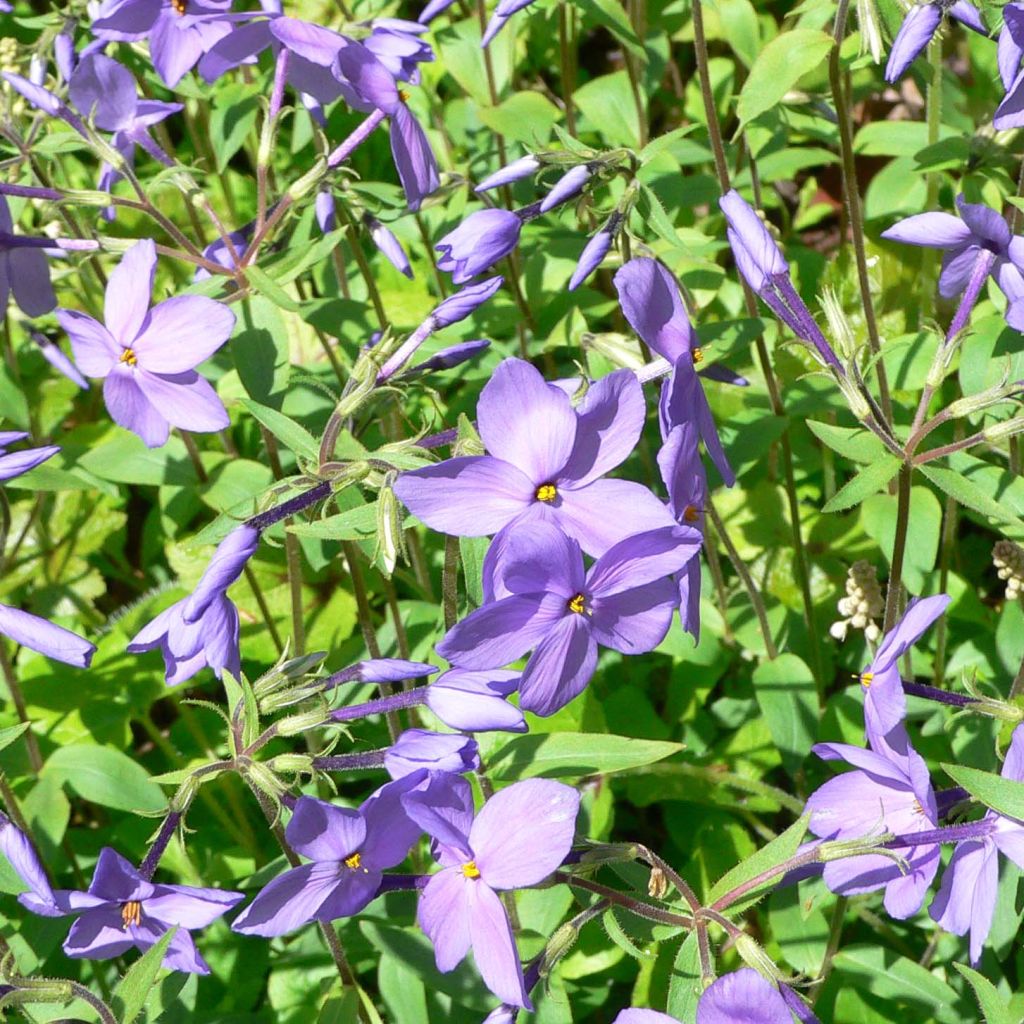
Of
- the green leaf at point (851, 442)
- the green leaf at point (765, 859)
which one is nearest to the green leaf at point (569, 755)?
the green leaf at point (765, 859)

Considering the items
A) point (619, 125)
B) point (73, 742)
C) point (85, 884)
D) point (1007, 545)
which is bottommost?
point (85, 884)

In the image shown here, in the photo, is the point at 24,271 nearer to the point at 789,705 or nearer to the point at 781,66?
the point at 781,66

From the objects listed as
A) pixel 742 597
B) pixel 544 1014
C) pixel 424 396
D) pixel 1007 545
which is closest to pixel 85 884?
pixel 544 1014

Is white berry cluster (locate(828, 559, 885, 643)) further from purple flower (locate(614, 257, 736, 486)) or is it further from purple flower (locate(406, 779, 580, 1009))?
purple flower (locate(406, 779, 580, 1009))

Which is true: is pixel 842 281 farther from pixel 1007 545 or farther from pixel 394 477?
pixel 394 477

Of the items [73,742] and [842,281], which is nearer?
[73,742]

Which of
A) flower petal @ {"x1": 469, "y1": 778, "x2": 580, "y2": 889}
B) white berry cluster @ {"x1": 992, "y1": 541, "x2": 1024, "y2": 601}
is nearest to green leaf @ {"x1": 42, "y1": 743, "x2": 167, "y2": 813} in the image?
flower petal @ {"x1": 469, "y1": 778, "x2": 580, "y2": 889}
